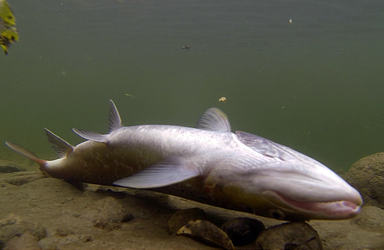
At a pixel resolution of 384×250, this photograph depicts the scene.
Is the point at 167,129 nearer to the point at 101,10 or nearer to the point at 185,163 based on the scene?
the point at 185,163

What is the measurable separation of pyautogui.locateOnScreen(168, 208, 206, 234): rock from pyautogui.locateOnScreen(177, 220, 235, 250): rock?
0.59 feet

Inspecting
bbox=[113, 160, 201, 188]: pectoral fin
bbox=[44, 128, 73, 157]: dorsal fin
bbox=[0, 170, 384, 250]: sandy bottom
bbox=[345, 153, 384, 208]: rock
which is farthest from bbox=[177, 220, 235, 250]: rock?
bbox=[345, 153, 384, 208]: rock

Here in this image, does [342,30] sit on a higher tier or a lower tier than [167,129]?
higher

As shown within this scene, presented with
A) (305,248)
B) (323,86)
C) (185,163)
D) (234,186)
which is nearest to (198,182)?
(185,163)

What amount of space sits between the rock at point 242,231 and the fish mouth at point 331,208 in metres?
0.53

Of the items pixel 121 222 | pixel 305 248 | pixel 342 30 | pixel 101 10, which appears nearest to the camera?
pixel 305 248

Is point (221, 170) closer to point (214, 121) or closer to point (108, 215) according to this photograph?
point (214, 121)

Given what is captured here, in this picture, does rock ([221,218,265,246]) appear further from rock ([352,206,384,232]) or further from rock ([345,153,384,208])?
rock ([345,153,384,208])

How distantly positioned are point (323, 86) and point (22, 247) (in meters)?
90.2

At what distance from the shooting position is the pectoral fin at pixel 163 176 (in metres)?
2.38

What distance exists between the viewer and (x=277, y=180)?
2209mm

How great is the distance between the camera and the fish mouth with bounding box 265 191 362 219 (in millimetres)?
2025

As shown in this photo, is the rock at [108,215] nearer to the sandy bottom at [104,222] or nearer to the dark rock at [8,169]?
the sandy bottom at [104,222]

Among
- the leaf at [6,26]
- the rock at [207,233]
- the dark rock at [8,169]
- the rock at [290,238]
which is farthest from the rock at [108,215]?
the dark rock at [8,169]
